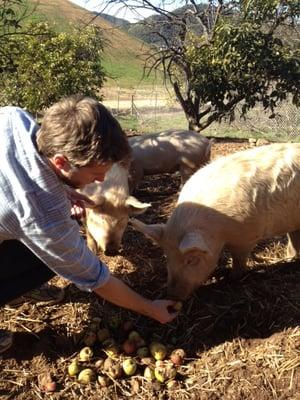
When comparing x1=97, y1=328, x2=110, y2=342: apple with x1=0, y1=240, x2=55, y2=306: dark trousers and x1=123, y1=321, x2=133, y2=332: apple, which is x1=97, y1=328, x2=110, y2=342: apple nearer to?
x1=123, y1=321, x2=133, y2=332: apple

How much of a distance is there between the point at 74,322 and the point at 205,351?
0.99 meters

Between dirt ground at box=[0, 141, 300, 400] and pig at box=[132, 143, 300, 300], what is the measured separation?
0.26 m

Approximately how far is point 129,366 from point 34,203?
1.36 metres

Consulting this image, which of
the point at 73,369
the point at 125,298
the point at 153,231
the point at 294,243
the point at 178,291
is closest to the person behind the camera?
the point at 125,298

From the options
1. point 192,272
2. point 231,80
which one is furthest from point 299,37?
point 192,272

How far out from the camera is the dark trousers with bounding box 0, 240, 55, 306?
10.5 feet

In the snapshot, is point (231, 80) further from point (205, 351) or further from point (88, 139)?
point (88, 139)

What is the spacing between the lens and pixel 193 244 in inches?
145

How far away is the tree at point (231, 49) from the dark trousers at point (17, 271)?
6279 mm

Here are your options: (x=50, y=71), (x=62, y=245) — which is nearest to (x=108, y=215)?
(x=62, y=245)

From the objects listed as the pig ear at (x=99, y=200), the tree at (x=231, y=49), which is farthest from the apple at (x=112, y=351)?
the tree at (x=231, y=49)

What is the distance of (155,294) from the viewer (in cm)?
408

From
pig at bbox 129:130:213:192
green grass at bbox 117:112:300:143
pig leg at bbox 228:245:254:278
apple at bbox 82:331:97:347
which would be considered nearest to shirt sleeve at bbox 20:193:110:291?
apple at bbox 82:331:97:347

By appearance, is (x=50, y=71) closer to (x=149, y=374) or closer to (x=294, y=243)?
(x=294, y=243)
